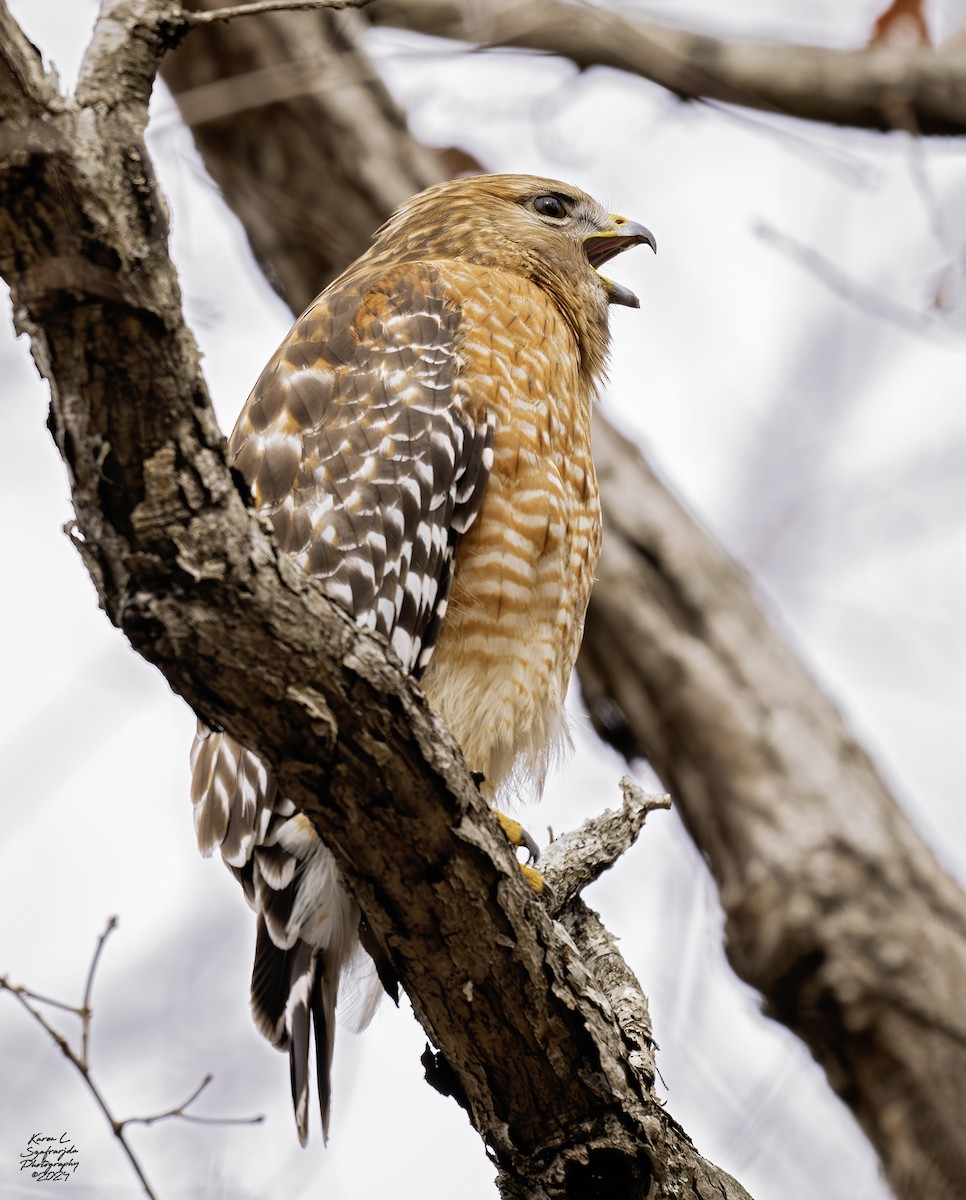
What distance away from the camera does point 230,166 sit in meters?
7.84

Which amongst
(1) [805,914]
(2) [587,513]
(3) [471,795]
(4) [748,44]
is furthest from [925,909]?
(4) [748,44]

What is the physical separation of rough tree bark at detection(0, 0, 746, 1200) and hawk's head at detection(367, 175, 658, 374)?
2561 mm

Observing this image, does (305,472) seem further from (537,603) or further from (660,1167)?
(660,1167)

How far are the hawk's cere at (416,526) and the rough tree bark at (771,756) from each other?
72.9 inches

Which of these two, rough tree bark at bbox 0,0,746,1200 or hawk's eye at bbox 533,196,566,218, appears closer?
rough tree bark at bbox 0,0,746,1200

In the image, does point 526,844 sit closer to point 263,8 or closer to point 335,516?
point 335,516

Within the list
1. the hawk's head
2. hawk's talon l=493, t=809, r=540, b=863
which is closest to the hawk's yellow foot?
hawk's talon l=493, t=809, r=540, b=863

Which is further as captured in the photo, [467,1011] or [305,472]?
[305,472]

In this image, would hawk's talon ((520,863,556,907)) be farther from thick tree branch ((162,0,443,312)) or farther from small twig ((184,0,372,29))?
thick tree branch ((162,0,443,312))

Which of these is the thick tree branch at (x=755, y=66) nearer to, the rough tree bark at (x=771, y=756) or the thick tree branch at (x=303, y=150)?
the rough tree bark at (x=771, y=756)

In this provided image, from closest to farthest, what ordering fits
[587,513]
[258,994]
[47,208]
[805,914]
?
[47,208] → [258,994] → [587,513] → [805,914]

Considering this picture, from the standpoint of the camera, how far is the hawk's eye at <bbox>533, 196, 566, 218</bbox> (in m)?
5.35

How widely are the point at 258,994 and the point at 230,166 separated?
5414 millimetres

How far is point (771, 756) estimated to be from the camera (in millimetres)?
6762
